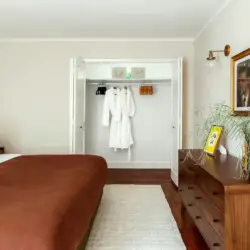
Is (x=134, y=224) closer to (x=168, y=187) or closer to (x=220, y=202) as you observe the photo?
(x=220, y=202)

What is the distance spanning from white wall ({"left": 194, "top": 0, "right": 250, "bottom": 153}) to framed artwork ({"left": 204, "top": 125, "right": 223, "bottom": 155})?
0.62ft

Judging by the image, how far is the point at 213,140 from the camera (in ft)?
8.44

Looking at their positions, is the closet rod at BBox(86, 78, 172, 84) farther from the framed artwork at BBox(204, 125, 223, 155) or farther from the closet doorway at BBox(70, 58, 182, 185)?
the framed artwork at BBox(204, 125, 223, 155)

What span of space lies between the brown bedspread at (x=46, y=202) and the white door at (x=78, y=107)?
121cm

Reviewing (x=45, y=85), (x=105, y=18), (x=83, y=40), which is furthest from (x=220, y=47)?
(x=45, y=85)

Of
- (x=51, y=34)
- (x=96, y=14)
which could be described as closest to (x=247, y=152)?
(x=96, y=14)

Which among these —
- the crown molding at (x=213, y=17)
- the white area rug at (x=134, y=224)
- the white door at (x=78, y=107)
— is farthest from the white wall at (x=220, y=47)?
the white door at (x=78, y=107)

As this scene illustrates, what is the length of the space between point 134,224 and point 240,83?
170 centimetres

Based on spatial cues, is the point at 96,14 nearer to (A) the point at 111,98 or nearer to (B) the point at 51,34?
(B) the point at 51,34

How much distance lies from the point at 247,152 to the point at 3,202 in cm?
152

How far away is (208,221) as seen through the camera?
1954mm

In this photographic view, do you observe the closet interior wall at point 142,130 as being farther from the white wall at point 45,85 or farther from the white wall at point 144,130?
A: the white wall at point 45,85

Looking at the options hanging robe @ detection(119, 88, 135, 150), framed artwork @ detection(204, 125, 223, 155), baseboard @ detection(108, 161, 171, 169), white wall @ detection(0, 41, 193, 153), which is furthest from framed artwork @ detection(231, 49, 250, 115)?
baseboard @ detection(108, 161, 171, 169)

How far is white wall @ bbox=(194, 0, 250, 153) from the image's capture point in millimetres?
2502
